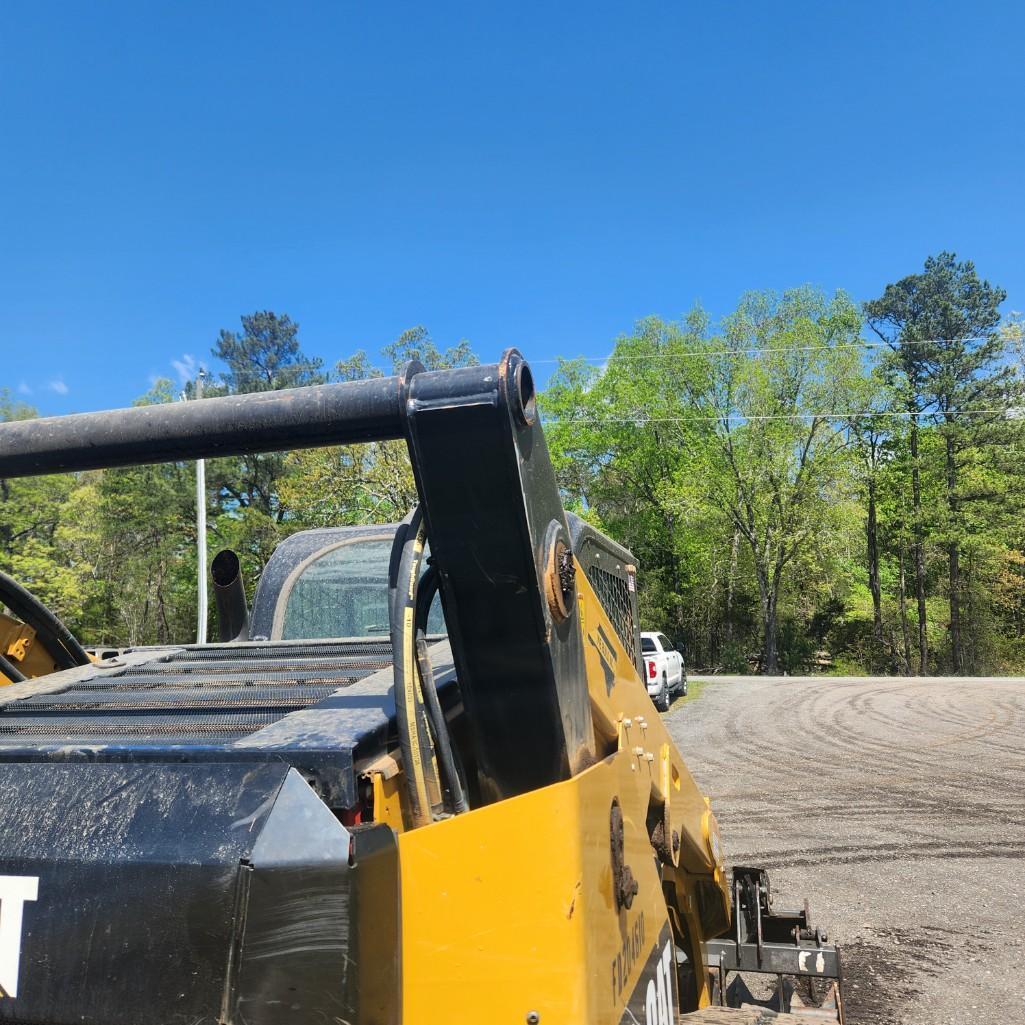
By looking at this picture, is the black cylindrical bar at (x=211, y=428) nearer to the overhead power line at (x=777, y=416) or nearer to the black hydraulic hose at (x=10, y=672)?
the black hydraulic hose at (x=10, y=672)

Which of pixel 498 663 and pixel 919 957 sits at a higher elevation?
pixel 498 663

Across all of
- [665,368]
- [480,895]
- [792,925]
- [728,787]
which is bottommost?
[728,787]

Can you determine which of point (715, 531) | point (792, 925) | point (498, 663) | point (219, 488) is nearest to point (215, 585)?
point (498, 663)

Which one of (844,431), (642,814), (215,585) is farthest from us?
(844,431)

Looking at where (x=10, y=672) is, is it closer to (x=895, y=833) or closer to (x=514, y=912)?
(x=514, y=912)

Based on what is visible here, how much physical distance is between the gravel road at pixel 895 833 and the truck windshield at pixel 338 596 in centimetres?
328

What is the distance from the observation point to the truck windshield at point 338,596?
401 centimetres

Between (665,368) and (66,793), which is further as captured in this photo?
(665,368)

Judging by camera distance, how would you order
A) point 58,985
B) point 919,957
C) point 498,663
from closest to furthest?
point 58,985 → point 498,663 → point 919,957

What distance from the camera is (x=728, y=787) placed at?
1090cm

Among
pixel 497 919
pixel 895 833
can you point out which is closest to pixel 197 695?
pixel 497 919

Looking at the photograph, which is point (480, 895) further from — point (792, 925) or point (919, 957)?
point (919, 957)

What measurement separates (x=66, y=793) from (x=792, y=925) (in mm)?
3668

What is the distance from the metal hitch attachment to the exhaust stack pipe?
93.8 inches
